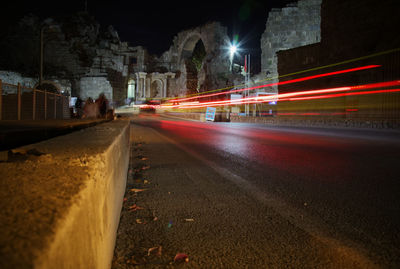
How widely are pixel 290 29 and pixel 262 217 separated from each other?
41654 mm

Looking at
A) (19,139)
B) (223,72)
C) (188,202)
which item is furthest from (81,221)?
(223,72)

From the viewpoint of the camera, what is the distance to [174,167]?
5633mm

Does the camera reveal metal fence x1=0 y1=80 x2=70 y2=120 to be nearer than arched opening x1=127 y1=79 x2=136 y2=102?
Yes

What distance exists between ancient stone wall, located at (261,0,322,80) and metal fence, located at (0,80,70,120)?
32.0 metres

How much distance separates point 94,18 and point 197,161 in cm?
6274

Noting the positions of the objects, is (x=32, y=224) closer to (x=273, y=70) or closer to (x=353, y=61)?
(x=353, y=61)

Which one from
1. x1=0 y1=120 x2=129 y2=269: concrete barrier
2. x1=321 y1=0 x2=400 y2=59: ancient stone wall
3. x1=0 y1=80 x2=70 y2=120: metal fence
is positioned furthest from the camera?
x1=321 y1=0 x2=400 y2=59: ancient stone wall

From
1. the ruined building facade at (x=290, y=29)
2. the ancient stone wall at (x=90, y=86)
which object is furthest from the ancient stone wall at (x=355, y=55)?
the ancient stone wall at (x=90, y=86)

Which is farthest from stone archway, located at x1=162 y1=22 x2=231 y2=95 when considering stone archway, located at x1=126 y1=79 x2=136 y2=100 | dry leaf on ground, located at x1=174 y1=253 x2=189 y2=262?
dry leaf on ground, located at x1=174 y1=253 x2=189 y2=262

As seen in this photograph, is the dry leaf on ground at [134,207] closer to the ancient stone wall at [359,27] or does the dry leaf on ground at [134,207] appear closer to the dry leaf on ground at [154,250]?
the dry leaf on ground at [154,250]

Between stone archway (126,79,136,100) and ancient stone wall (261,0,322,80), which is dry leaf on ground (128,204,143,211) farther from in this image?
stone archway (126,79,136,100)

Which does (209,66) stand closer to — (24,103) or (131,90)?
(131,90)

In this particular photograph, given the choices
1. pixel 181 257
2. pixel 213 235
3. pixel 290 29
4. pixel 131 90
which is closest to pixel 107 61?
pixel 131 90

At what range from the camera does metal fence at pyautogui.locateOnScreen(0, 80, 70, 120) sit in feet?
35.5
